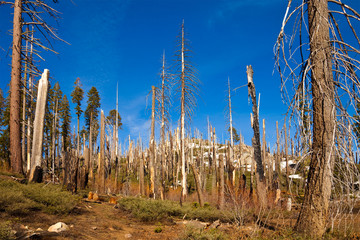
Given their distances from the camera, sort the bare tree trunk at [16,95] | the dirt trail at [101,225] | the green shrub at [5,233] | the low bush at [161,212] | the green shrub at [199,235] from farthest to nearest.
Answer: the bare tree trunk at [16,95] → the low bush at [161,212] → the dirt trail at [101,225] → the green shrub at [199,235] → the green shrub at [5,233]

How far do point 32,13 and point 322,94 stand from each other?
44.2ft

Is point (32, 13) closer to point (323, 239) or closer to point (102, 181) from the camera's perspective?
point (102, 181)

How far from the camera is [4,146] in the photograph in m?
27.9

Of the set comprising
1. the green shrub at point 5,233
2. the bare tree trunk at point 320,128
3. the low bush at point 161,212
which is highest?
the bare tree trunk at point 320,128

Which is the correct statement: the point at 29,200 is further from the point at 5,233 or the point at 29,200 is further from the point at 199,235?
the point at 199,235

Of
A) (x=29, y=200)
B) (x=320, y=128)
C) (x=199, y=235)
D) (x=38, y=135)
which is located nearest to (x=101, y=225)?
(x=29, y=200)

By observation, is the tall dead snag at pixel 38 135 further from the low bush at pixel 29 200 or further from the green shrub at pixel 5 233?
the green shrub at pixel 5 233

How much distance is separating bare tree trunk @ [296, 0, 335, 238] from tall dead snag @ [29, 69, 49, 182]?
947 centimetres

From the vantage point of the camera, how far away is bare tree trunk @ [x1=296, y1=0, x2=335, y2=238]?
198 inches

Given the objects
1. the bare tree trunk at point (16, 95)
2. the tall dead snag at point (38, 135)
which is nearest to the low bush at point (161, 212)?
the tall dead snag at point (38, 135)

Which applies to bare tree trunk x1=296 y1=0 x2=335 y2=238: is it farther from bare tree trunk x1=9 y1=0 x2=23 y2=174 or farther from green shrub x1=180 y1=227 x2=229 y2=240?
bare tree trunk x1=9 y1=0 x2=23 y2=174

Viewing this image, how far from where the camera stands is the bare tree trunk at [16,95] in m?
11.1

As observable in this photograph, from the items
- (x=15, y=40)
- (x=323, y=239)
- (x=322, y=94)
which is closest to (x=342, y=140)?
(x=322, y=94)

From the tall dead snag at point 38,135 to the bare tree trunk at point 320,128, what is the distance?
373 inches
